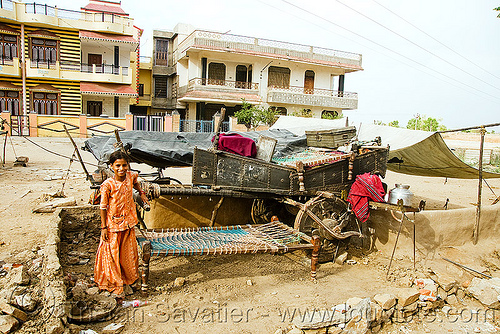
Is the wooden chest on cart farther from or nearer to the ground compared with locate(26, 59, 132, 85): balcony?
nearer to the ground

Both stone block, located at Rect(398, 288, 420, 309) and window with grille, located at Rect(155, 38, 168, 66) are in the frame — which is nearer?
stone block, located at Rect(398, 288, 420, 309)

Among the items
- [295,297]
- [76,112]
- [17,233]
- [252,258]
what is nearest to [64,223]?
[17,233]

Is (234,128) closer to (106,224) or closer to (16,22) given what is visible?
(16,22)

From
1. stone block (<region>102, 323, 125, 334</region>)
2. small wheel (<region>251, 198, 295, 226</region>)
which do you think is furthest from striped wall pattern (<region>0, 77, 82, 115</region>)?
stone block (<region>102, 323, 125, 334</region>)

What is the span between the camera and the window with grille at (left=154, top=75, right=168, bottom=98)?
29.3 m

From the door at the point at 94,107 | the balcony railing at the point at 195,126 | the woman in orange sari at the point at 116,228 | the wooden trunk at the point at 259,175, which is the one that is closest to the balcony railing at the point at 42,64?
the door at the point at 94,107

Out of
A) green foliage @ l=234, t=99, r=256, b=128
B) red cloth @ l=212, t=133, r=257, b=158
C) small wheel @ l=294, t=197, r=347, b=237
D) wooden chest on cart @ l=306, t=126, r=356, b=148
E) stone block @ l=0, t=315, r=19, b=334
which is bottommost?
stone block @ l=0, t=315, r=19, b=334

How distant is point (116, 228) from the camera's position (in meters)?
4.35

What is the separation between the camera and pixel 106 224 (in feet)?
14.3

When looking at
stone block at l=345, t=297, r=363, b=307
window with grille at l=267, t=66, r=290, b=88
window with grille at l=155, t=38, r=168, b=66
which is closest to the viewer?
stone block at l=345, t=297, r=363, b=307

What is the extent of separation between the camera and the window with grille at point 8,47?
68.9ft

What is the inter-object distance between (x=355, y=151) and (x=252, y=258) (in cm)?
279

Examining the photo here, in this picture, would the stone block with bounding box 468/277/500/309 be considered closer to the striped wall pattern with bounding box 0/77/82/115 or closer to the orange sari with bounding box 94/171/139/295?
the orange sari with bounding box 94/171/139/295

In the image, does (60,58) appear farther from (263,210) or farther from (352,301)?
(352,301)
